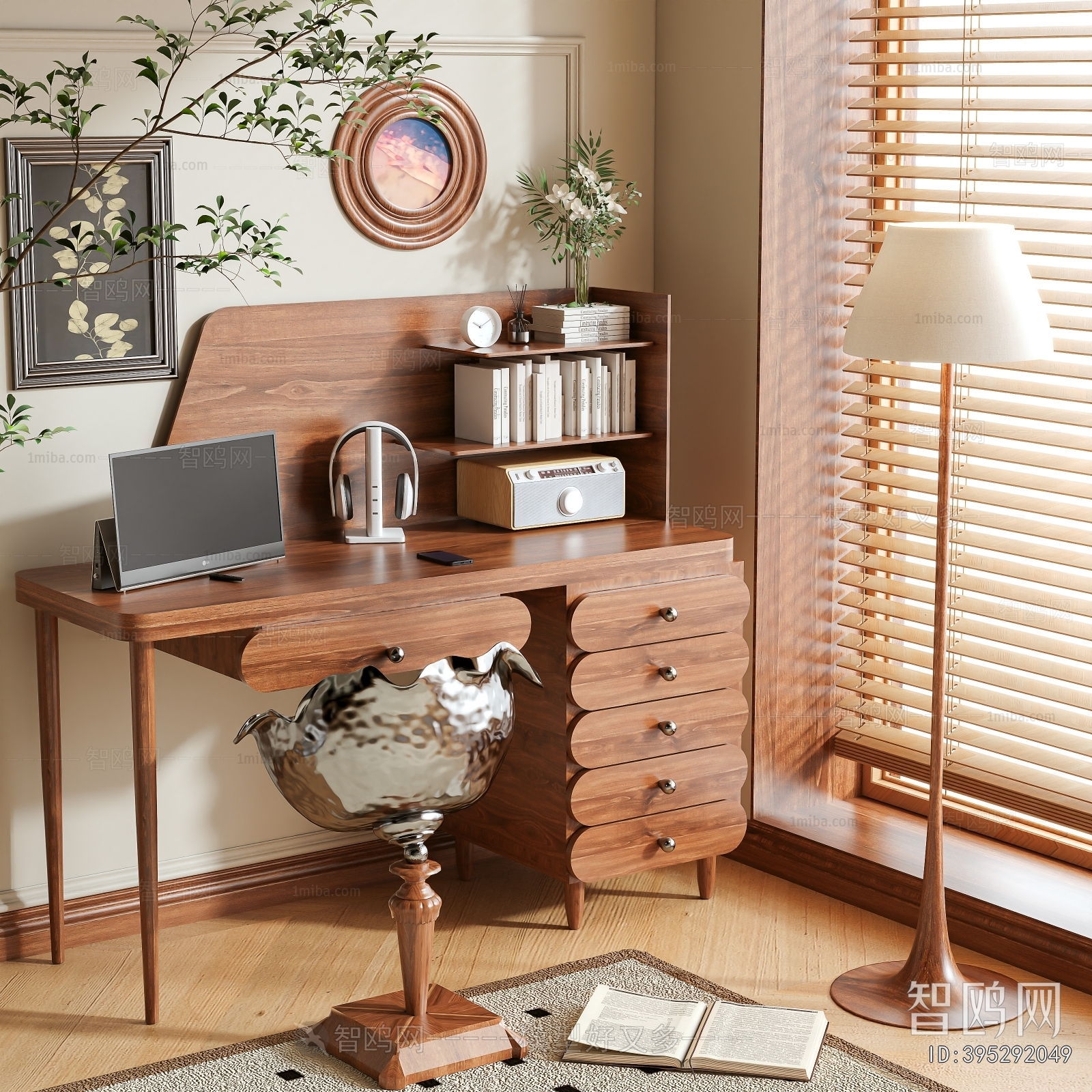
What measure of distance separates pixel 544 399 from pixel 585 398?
0.35 ft

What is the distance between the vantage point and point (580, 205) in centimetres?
363

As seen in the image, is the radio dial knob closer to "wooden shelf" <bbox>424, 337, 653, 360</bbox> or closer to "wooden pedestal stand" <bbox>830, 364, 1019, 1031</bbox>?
"wooden shelf" <bbox>424, 337, 653, 360</bbox>

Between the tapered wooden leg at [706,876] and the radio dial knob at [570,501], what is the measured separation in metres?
0.84

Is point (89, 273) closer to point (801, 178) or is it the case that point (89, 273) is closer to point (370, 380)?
point (370, 380)

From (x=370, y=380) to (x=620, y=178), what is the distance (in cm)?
86

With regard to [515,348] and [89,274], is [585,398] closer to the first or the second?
[515,348]

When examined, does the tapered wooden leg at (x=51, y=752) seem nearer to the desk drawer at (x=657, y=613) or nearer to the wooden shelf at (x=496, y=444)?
the wooden shelf at (x=496, y=444)

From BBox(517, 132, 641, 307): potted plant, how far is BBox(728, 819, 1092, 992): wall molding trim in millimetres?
1375

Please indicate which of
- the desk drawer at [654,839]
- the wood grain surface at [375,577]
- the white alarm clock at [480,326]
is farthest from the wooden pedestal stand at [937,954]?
the white alarm clock at [480,326]

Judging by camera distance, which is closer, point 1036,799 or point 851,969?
point 851,969

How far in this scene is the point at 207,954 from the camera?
3.30 meters

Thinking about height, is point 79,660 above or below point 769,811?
above

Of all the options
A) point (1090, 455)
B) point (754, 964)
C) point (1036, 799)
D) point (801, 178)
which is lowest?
point (754, 964)

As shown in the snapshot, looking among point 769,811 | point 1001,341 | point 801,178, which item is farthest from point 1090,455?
point 769,811
